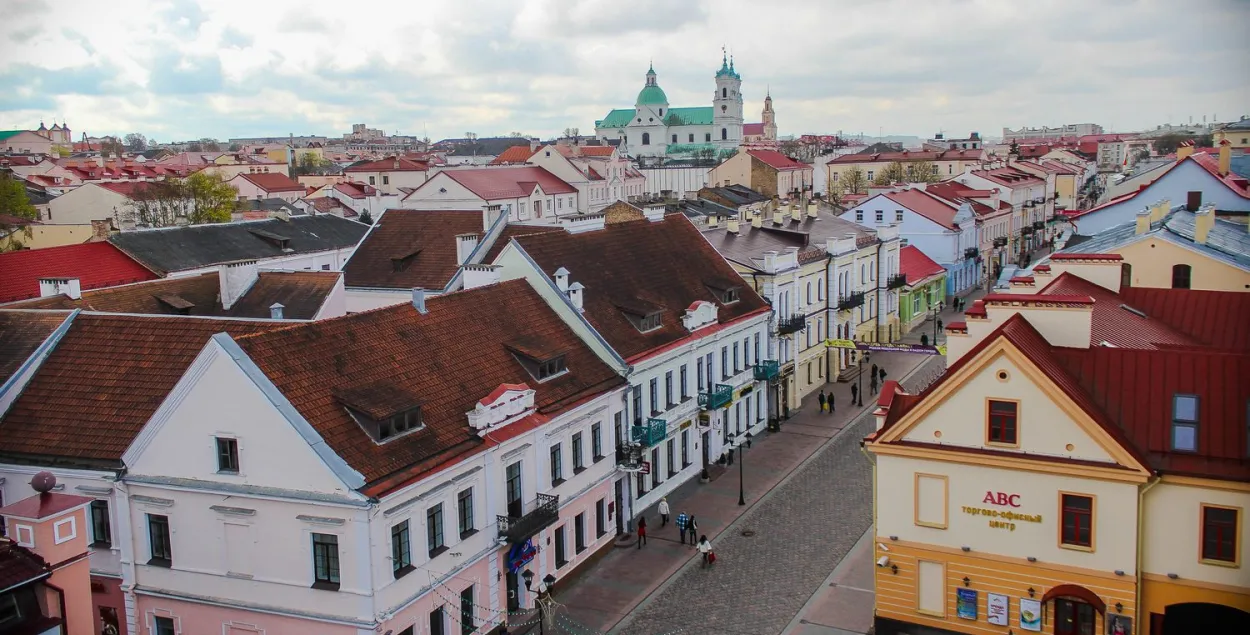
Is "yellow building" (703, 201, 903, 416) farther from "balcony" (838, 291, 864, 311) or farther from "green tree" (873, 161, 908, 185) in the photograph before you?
"green tree" (873, 161, 908, 185)

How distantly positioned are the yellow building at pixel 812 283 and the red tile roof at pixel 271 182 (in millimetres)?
68950

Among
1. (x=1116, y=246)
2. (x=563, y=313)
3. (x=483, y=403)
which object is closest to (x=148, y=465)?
(x=483, y=403)

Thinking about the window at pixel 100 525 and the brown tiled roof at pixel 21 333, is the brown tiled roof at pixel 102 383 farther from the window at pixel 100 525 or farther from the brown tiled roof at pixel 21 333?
the window at pixel 100 525

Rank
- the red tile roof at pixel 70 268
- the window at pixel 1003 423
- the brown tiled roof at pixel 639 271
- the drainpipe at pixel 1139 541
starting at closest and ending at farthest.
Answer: the drainpipe at pixel 1139 541 < the window at pixel 1003 423 < the brown tiled roof at pixel 639 271 < the red tile roof at pixel 70 268

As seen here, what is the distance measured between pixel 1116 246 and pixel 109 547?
108 feet

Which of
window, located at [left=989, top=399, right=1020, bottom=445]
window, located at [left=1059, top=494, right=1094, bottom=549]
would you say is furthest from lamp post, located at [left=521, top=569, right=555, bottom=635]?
window, located at [left=1059, top=494, right=1094, bottom=549]

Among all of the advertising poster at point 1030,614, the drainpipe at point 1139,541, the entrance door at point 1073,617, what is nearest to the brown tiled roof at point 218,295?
the advertising poster at point 1030,614

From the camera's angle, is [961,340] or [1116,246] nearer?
[961,340]

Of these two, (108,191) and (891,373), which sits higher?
(108,191)

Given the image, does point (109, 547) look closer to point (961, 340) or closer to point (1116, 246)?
point (961, 340)

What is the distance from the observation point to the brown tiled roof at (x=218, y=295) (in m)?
39.2

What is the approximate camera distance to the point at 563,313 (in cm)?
3516

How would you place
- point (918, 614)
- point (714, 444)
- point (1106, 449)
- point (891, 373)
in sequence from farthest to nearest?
point (891, 373)
point (714, 444)
point (918, 614)
point (1106, 449)

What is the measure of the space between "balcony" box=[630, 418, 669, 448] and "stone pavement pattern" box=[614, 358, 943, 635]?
3845mm
